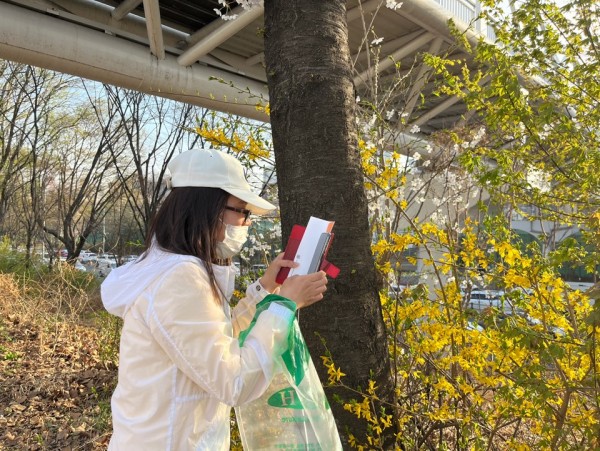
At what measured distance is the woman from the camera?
1.26m

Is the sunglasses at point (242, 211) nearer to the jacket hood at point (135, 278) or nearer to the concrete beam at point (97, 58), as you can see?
the jacket hood at point (135, 278)

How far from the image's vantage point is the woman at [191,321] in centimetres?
126

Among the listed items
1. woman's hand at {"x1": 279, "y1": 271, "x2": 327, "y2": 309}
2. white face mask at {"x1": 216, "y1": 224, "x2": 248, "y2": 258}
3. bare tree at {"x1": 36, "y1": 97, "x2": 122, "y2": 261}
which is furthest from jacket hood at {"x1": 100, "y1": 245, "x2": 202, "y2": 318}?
bare tree at {"x1": 36, "y1": 97, "x2": 122, "y2": 261}

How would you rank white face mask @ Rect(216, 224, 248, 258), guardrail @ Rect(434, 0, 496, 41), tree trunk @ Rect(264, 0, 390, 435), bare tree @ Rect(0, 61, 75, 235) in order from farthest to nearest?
bare tree @ Rect(0, 61, 75, 235) → guardrail @ Rect(434, 0, 496, 41) → tree trunk @ Rect(264, 0, 390, 435) → white face mask @ Rect(216, 224, 248, 258)

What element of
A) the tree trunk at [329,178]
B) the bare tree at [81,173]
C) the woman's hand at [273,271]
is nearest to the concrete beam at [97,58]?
the tree trunk at [329,178]

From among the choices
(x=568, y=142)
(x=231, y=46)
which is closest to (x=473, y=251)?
(x=568, y=142)

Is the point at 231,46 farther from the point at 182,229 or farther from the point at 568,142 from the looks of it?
the point at 182,229

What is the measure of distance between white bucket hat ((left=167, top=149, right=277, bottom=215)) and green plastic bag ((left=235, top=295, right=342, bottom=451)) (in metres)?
0.30

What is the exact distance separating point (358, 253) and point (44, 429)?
126 inches

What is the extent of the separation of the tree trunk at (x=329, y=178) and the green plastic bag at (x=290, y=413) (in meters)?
0.44

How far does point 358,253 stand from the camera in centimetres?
196

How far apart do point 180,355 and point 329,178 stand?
0.92m

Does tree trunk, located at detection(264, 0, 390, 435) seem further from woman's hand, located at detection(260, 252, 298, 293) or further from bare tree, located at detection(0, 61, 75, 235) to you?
bare tree, located at detection(0, 61, 75, 235)

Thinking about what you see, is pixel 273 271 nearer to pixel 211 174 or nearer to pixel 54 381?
pixel 211 174
